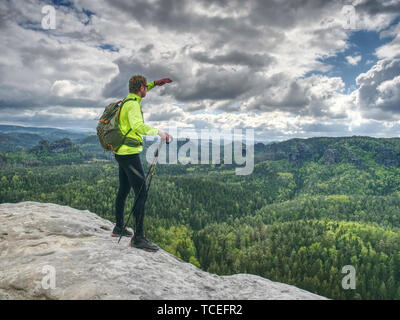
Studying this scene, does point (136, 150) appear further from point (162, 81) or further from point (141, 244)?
point (141, 244)

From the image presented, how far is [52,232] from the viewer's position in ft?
32.9

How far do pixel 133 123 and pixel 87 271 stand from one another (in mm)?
4575

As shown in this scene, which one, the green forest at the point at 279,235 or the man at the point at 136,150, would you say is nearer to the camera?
the man at the point at 136,150

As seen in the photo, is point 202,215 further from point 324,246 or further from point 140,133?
point 140,133

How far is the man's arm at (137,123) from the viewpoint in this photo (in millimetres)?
7746

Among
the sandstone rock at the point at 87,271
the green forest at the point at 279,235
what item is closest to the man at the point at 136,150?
the sandstone rock at the point at 87,271

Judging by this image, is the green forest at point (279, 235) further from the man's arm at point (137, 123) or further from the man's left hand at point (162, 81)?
the man's arm at point (137, 123)

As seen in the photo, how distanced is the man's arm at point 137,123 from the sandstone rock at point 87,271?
421 centimetres

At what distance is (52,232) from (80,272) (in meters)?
4.39

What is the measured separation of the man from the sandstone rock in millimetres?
1093
